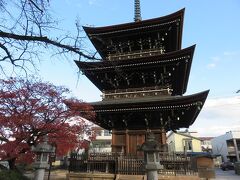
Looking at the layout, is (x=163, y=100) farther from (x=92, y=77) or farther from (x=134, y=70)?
(x=92, y=77)

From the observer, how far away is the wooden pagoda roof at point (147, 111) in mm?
16280

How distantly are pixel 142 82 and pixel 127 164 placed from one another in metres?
6.65

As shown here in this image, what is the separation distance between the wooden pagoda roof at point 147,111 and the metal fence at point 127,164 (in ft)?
8.43

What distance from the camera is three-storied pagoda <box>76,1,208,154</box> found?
1719 cm

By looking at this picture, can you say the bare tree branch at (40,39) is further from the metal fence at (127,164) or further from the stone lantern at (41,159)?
the metal fence at (127,164)

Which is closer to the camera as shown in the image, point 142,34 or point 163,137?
point 163,137

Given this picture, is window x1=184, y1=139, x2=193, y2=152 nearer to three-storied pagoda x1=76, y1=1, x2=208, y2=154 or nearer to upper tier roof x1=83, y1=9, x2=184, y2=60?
three-storied pagoda x1=76, y1=1, x2=208, y2=154

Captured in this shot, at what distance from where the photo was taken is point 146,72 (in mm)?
19219

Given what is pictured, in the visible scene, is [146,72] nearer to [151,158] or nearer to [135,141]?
[135,141]

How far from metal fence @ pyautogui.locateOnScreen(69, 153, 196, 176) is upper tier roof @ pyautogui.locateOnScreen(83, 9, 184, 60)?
7.87 meters

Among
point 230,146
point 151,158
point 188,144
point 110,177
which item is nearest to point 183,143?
point 188,144

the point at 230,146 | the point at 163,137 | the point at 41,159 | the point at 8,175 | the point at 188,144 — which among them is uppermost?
the point at 188,144

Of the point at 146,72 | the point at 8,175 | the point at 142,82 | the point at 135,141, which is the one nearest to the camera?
the point at 8,175

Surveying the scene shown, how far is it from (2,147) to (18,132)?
128cm
